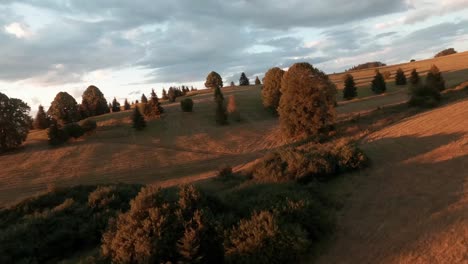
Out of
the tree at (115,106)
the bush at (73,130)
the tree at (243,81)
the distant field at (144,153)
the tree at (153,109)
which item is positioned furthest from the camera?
the tree at (243,81)

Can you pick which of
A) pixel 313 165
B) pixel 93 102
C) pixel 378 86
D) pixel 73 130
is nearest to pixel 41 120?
pixel 93 102

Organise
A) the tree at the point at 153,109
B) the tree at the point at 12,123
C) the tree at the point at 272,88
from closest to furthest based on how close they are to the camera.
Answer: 1. the tree at the point at 12,123
2. the tree at the point at 153,109
3. the tree at the point at 272,88

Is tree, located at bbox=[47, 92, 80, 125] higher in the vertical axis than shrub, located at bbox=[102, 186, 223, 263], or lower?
higher

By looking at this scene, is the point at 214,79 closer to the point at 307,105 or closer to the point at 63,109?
the point at 63,109

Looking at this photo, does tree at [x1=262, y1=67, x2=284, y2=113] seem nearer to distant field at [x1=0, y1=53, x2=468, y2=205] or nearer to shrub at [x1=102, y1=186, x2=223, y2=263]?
distant field at [x1=0, y1=53, x2=468, y2=205]

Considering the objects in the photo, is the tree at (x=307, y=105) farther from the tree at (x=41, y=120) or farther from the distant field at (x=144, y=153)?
the tree at (x=41, y=120)

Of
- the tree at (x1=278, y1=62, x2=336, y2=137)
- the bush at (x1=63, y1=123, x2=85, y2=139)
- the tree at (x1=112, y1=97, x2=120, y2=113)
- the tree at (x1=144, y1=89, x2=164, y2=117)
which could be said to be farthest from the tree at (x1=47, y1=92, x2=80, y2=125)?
the tree at (x1=278, y1=62, x2=336, y2=137)

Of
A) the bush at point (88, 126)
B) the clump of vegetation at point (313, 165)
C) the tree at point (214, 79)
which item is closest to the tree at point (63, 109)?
the bush at point (88, 126)
